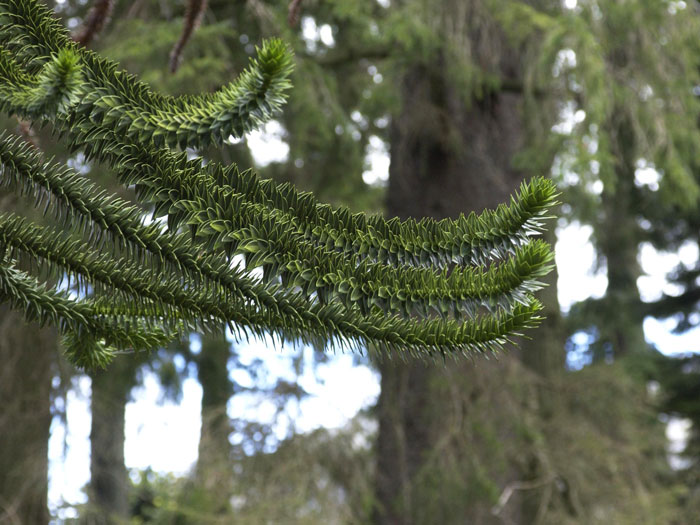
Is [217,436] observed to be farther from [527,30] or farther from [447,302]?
[447,302]

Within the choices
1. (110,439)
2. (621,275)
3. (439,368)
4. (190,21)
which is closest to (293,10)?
(190,21)

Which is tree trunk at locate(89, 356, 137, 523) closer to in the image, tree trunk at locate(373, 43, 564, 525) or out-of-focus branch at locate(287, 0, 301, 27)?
tree trunk at locate(373, 43, 564, 525)

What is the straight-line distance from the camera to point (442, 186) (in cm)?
664

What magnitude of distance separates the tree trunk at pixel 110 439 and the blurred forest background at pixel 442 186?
16.7 inches

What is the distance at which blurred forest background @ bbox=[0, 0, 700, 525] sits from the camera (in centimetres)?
584

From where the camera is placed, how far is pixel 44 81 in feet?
3.95

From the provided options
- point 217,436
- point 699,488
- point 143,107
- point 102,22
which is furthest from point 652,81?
point 699,488

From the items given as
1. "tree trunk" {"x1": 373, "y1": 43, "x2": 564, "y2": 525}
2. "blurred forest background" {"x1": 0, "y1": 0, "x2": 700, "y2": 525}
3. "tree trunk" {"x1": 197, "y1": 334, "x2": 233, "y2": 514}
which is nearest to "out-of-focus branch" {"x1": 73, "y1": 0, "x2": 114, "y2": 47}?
"blurred forest background" {"x1": 0, "y1": 0, "x2": 700, "y2": 525}

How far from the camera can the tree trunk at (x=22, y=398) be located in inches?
233

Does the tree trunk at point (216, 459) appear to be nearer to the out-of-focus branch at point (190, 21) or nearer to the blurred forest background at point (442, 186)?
the blurred forest background at point (442, 186)

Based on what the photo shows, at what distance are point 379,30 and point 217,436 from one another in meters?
3.43

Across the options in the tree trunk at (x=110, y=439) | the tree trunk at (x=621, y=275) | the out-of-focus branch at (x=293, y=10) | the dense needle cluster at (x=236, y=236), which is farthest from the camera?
the tree trunk at (x=621, y=275)

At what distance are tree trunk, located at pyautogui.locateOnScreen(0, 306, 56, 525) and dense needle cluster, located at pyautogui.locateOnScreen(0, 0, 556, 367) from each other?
190 inches

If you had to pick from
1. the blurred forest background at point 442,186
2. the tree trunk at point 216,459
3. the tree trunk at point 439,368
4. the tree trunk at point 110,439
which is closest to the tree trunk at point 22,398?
the blurred forest background at point 442,186
